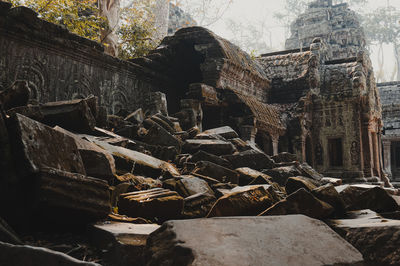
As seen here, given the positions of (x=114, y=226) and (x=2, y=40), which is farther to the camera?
(x=2, y=40)

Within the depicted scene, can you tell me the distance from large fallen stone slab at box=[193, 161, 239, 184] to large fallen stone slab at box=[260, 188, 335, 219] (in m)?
1.33

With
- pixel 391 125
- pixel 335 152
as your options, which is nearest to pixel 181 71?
pixel 335 152

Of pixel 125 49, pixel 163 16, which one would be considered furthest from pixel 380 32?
pixel 125 49

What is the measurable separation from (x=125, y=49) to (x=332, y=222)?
1219 cm

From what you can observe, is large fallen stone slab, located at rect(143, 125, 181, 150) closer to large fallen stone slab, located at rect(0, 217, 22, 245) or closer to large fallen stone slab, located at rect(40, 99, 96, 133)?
large fallen stone slab, located at rect(40, 99, 96, 133)

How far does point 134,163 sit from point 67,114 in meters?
0.91

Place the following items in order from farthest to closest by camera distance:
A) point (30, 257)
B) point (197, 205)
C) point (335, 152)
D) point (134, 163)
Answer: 1. point (335, 152)
2. point (134, 163)
3. point (197, 205)
4. point (30, 257)

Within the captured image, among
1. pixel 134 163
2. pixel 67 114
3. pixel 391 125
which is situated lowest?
pixel 134 163

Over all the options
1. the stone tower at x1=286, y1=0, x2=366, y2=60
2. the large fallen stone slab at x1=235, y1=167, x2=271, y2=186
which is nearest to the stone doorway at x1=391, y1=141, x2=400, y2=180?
the stone tower at x1=286, y1=0, x2=366, y2=60

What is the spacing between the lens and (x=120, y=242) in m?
2.03

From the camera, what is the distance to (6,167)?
2121 mm

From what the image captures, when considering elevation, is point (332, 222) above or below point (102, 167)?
below

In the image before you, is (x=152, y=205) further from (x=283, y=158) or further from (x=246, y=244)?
(x=283, y=158)

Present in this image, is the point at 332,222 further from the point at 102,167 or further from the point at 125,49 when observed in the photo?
the point at 125,49
